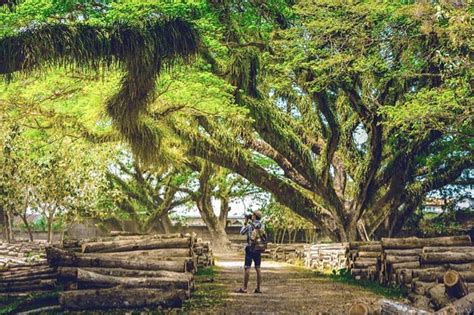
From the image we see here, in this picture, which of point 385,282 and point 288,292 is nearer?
point 288,292

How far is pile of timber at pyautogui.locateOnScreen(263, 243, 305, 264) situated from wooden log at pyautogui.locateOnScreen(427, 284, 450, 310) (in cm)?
1890

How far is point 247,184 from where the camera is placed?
34656 millimetres

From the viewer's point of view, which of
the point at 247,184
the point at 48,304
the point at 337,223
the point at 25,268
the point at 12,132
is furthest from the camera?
the point at 247,184

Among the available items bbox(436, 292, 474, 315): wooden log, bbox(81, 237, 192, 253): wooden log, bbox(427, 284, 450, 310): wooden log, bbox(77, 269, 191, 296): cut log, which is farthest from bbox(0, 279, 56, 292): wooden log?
bbox(436, 292, 474, 315): wooden log

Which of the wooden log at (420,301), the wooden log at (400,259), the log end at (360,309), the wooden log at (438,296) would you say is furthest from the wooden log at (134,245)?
the log end at (360,309)

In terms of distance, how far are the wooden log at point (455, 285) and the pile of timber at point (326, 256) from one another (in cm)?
926

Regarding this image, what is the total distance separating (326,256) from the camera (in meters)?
22.4

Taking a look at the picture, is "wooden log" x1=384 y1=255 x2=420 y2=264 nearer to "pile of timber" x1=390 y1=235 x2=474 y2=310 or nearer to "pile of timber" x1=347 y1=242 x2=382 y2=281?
"pile of timber" x1=390 y1=235 x2=474 y2=310

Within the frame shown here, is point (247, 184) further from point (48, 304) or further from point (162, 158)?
point (48, 304)

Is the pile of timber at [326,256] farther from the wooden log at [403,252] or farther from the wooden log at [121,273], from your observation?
the wooden log at [121,273]

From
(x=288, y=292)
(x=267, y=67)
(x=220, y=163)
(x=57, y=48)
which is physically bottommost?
(x=288, y=292)

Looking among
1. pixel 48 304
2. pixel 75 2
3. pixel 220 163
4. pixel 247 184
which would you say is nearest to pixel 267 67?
pixel 220 163

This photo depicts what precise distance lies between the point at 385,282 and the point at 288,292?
113 inches

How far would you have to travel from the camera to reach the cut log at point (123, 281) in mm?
9762
